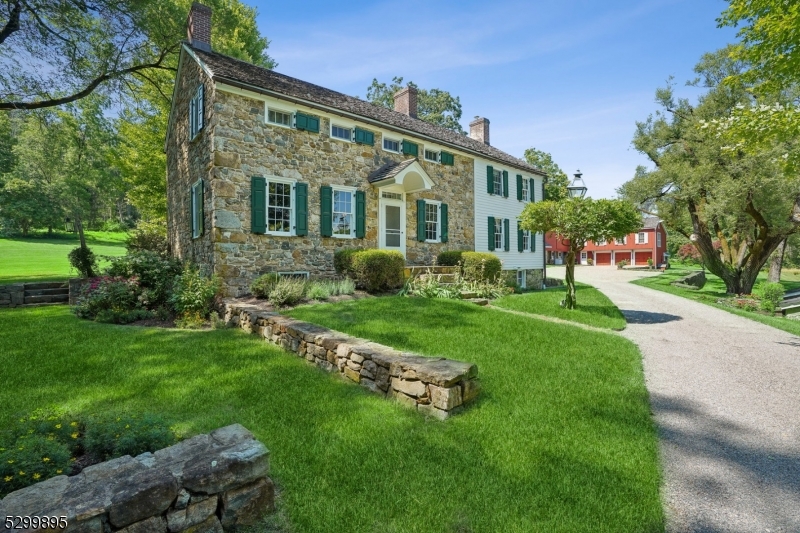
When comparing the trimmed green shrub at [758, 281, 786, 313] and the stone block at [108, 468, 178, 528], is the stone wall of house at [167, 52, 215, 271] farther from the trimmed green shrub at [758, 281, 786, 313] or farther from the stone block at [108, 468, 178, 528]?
the trimmed green shrub at [758, 281, 786, 313]

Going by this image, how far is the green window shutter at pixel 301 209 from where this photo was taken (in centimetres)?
1134

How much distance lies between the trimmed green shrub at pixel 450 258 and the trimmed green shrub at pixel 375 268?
3657 millimetres

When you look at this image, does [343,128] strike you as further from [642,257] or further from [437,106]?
[642,257]

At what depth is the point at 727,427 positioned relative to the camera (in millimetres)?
3898

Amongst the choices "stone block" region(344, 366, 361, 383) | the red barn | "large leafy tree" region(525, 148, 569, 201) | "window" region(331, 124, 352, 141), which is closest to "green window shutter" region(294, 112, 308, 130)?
"window" region(331, 124, 352, 141)

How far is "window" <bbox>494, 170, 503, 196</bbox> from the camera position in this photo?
1834cm

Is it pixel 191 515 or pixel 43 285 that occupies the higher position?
pixel 43 285

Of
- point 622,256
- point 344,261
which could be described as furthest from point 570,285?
point 622,256

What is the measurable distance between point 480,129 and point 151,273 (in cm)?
1820

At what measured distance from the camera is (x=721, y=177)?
55.3ft

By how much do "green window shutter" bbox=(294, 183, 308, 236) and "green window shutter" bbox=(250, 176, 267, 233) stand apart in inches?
38.5

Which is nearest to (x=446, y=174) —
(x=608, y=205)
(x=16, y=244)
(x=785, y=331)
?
(x=608, y=205)

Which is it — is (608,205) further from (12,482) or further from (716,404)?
(12,482)

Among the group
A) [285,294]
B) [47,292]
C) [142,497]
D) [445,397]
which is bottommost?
[445,397]
